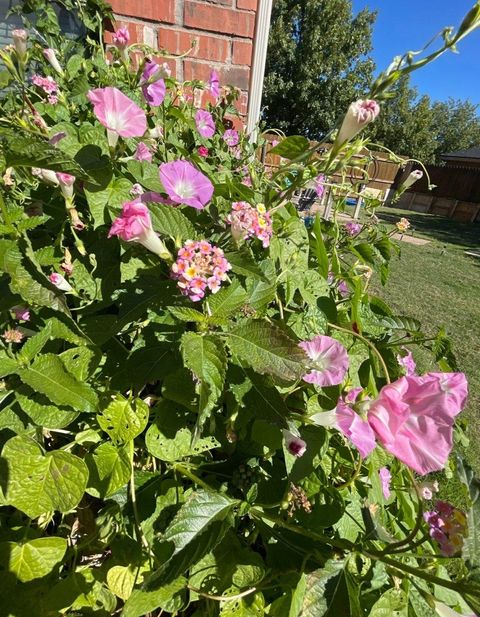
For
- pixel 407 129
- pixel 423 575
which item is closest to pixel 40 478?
pixel 423 575

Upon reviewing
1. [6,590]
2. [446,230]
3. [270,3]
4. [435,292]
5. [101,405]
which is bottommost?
[446,230]

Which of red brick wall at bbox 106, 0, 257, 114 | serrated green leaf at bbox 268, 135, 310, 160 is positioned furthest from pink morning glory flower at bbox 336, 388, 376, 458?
red brick wall at bbox 106, 0, 257, 114

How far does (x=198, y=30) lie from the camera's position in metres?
1.68

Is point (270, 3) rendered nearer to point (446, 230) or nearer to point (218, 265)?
point (218, 265)

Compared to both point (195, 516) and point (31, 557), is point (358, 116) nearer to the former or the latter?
point (195, 516)

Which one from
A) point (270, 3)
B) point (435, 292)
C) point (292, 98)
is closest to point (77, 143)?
point (270, 3)

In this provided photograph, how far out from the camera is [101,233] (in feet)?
2.41

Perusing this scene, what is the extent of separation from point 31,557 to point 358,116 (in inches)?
34.1

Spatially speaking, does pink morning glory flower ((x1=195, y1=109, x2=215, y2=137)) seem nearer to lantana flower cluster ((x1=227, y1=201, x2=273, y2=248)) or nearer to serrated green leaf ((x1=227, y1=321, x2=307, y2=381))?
lantana flower cluster ((x1=227, y1=201, x2=273, y2=248))

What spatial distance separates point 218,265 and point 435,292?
552 centimetres

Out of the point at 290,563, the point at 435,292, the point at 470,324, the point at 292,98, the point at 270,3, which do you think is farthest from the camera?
the point at 292,98

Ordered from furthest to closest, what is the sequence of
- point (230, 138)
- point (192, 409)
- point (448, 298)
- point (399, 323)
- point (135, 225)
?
point (448, 298) → point (230, 138) → point (399, 323) → point (192, 409) → point (135, 225)

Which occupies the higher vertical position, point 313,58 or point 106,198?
point 313,58

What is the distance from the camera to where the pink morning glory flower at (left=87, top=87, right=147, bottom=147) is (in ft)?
2.21
